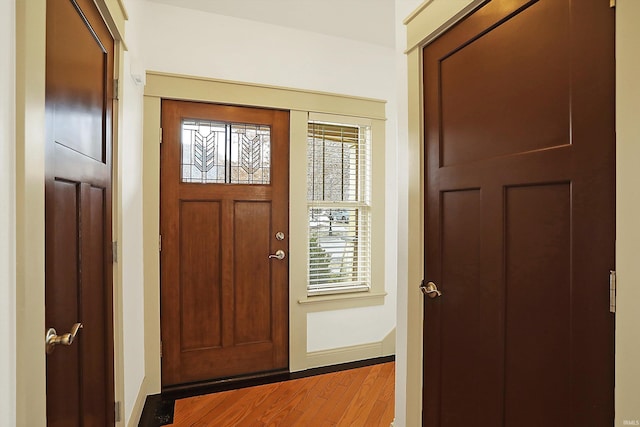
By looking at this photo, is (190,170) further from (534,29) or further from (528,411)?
(528,411)

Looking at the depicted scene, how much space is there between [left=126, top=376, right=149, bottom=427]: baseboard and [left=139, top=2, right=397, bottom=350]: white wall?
3.93 ft

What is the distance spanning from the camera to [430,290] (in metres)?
Answer: 1.58

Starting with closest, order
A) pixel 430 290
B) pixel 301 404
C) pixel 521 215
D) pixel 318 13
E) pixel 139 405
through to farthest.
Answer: pixel 521 215
pixel 430 290
pixel 139 405
pixel 301 404
pixel 318 13

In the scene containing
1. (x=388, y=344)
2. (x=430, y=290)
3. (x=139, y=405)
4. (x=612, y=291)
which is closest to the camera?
(x=612, y=291)

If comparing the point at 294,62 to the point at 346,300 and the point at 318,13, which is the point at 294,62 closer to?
the point at 318,13

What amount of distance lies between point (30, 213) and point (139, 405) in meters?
1.82

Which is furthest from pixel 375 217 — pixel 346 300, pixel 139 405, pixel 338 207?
pixel 139 405

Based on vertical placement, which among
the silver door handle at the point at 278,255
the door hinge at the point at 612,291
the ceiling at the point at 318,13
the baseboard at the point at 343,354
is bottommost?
the baseboard at the point at 343,354

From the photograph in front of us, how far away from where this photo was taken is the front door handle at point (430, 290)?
156 centimetres

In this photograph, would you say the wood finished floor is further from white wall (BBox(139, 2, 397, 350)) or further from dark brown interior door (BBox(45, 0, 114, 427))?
dark brown interior door (BBox(45, 0, 114, 427))

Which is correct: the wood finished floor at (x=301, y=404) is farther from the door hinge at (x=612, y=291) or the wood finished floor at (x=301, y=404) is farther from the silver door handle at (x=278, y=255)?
the door hinge at (x=612, y=291)
